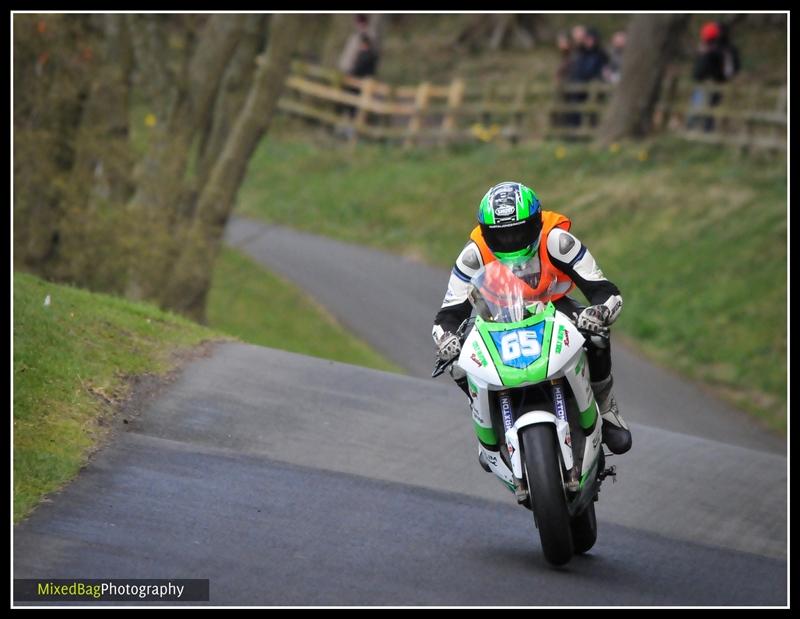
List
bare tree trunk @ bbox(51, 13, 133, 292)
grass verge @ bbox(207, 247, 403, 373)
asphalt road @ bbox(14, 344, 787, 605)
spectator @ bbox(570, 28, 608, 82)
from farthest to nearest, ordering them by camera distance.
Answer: spectator @ bbox(570, 28, 608, 82), grass verge @ bbox(207, 247, 403, 373), bare tree trunk @ bbox(51, 13, 133, 292), asphalt road @ bbox(14, 344, 787, 605)

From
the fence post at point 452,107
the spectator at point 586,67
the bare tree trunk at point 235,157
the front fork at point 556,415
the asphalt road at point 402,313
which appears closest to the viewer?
the front fork at point 556,415

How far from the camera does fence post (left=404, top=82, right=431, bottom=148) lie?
119 ft

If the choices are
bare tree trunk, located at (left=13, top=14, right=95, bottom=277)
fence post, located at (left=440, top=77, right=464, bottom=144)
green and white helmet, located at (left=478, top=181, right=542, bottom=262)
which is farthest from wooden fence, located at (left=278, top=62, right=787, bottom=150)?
green and white helmet, located at (left=478, top=181, right=542, bottom=262)

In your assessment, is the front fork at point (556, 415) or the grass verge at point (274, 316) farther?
the grass verge at point (274, 316)

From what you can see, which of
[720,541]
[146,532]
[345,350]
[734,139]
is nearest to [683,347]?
[345,350]

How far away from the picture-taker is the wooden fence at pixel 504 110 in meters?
28.7

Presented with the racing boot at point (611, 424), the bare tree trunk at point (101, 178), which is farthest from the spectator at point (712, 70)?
the racing boot at point (611, 424)

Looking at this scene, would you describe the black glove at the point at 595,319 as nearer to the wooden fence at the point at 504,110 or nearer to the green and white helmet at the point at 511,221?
the green and white helmet at the point at 511,221

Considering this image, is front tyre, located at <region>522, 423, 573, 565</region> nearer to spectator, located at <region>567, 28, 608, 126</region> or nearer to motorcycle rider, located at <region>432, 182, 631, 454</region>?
motorcycle rider, located at <region>432, 182, 631, 454</region>

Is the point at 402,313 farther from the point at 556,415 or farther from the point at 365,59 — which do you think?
the point at 365,59

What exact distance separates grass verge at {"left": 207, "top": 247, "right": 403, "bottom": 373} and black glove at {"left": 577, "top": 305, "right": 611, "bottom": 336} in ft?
36.8

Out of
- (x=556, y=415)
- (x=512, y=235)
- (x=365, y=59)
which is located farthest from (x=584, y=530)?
(x=365, y=59)

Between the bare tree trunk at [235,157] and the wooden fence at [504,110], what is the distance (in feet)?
35.5

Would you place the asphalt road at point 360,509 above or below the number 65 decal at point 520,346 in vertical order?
below
